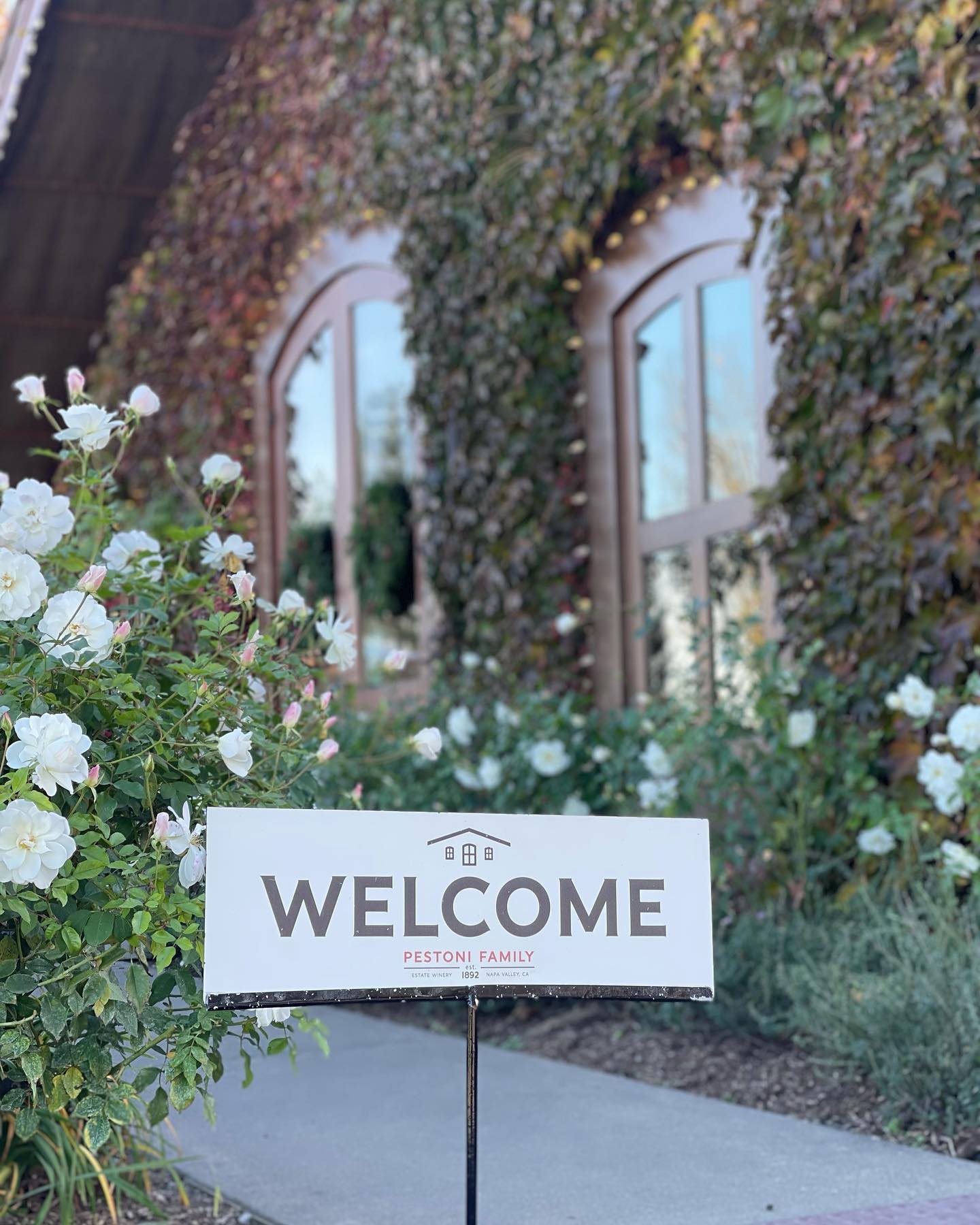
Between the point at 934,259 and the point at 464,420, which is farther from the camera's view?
the point at 464,420

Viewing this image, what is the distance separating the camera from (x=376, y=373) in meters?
9.02

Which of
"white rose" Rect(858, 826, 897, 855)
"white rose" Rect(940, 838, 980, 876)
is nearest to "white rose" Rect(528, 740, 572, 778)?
"white rose" Rect(858, 826, 897, 855)

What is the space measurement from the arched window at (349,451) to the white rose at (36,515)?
4909 mm

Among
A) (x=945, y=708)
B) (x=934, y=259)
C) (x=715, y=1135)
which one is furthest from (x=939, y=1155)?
(x=934, y=259)

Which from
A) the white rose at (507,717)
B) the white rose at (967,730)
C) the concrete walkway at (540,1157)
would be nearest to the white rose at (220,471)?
the concrete walkway at (540,1157)

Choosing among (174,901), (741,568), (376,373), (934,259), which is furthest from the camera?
(376,373)

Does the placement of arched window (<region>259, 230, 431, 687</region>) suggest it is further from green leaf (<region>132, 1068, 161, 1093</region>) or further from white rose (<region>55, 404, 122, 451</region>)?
green leaf (<region>132, 1068, 161, 1093</region>)

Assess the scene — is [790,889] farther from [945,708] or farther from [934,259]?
[934,259]

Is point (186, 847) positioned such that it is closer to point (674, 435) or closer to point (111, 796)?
point (111, 796)

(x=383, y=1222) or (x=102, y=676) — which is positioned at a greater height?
(x=102, y=676)

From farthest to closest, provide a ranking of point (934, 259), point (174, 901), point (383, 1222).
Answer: point (934, 259) → point (383, 1222) → point (174, 901)

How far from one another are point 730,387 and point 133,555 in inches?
156

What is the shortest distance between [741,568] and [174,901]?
4389 millimetres

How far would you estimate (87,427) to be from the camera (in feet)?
10.4
